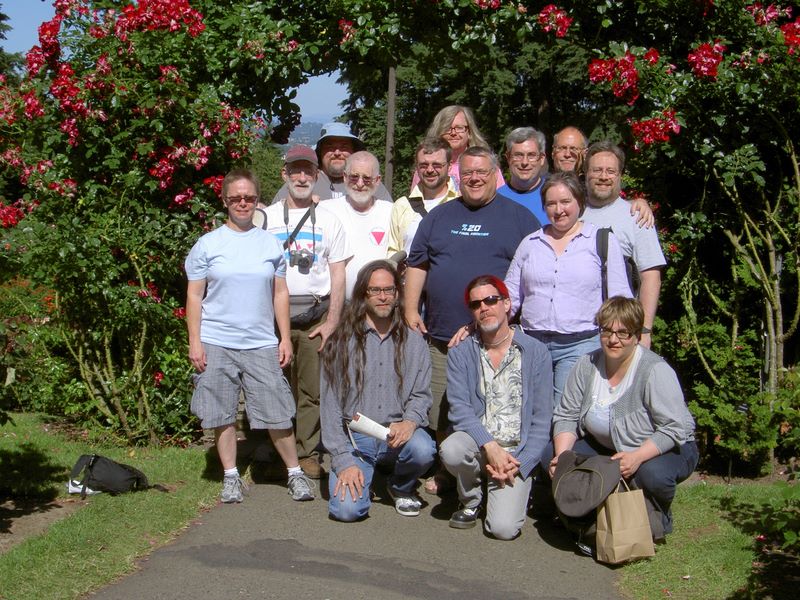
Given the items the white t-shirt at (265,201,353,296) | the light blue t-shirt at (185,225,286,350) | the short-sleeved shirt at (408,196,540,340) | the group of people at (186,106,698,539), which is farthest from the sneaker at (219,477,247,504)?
the short-sleeved shirt at (408,196,540,340)

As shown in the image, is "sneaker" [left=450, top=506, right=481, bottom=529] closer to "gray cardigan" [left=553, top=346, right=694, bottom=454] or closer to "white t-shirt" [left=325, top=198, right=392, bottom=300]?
"gray cardigan" [left=553, top=346, right=694, bottom=454]

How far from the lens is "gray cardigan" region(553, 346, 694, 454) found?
15.2ft

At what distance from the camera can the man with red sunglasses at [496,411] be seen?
16.0ft

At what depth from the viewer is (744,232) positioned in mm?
6176

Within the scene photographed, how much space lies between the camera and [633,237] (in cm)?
516

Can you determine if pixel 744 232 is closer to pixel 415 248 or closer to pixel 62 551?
pixel 415 248

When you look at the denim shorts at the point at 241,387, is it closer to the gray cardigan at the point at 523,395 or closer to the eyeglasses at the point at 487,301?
the gray cardigan at the point at 523,395

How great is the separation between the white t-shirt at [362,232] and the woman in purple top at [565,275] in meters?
1.05

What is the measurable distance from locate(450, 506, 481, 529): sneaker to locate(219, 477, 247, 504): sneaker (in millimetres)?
1250

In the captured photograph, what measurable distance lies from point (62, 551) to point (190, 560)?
59 centimetres

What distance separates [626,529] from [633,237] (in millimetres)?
1636

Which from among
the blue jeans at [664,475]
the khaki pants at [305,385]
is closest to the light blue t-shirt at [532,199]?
the khaki pants at [305,385]

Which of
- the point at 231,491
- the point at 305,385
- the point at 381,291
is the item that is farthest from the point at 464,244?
the point at 231,491

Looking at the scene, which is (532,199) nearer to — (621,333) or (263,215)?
(621,333)
